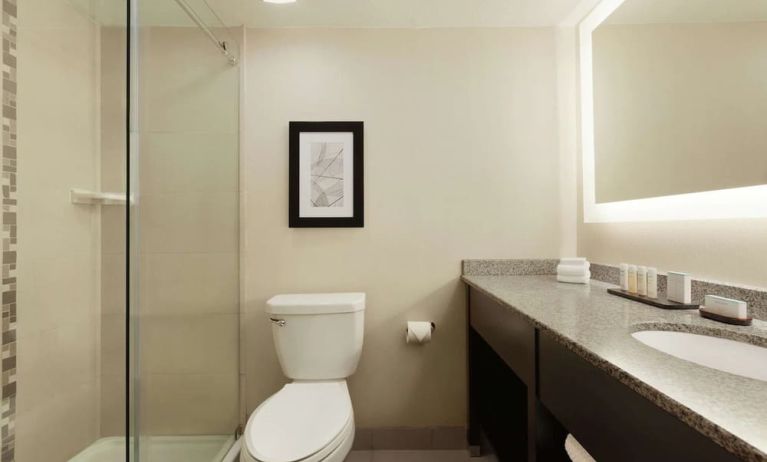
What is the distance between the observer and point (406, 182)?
72.6 inches

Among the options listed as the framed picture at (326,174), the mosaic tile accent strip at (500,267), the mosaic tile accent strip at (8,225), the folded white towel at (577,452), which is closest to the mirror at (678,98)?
the mosaic tile accent strip at (500,267)

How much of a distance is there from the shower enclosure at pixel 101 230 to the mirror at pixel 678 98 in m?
1.80

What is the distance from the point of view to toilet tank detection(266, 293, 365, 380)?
1.59m

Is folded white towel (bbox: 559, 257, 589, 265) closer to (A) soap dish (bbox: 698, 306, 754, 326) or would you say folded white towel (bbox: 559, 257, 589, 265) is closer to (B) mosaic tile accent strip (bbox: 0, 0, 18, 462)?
(A) soap dish (bbox: 698, 306, 754, 326)

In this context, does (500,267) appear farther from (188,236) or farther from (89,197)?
(89,197)

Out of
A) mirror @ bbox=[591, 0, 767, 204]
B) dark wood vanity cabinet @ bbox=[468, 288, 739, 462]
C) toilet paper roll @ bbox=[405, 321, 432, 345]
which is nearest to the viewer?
dark wood vanity cabinet @ bbox=[468, 288, 739, 462]

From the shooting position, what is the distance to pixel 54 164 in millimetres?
1179

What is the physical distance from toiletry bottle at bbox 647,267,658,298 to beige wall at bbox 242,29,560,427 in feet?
2.04

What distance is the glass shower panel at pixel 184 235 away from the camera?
1.18 meters

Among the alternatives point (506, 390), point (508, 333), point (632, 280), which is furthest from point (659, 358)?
point (506, 390)

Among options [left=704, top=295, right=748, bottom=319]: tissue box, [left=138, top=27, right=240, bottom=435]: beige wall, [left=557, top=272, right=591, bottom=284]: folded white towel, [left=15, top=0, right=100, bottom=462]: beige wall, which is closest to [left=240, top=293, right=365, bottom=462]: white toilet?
[left=138, top=27, right=240, bottom=435]: beige wall

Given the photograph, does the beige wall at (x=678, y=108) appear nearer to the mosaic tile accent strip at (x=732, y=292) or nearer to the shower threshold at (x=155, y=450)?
the mosaic tile accent strip at (x=732, y=292)

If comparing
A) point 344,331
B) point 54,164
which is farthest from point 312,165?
point 54,164

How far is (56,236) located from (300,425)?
105 centimetres
